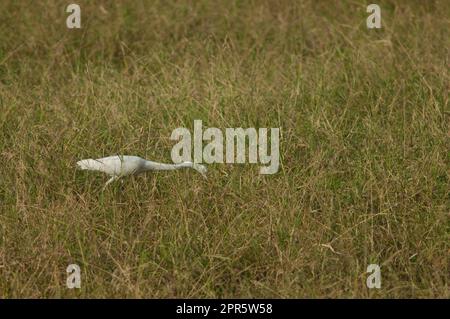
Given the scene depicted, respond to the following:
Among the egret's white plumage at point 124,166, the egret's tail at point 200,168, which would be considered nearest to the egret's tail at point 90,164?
the egret's white plumage at point 124,166

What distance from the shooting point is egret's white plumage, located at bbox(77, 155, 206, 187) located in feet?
12.8

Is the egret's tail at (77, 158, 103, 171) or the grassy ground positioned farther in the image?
the egret's tail at (77, 158, 103, 171)

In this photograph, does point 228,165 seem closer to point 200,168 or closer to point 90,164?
point 200,168

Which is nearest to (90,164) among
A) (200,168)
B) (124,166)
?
(124,166)

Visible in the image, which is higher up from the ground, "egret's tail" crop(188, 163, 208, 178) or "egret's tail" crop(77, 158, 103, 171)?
"egret's tail" crop(77, 158, 103, 171)

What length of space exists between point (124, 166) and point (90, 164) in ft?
0.51

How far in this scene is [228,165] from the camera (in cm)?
411

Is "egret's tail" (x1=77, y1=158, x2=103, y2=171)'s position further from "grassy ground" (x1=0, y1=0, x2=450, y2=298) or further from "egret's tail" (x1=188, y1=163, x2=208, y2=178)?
"egret's tail" (x1=188, y1=163, x2=208, y2=178)

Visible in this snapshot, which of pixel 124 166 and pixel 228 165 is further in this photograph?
pixel 228 165

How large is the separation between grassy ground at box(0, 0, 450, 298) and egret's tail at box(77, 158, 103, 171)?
3.0 inches

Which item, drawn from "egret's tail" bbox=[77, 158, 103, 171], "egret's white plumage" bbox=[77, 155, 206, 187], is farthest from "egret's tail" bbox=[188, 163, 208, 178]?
"egret's tail" bbox=[77, 158, 103, 171]

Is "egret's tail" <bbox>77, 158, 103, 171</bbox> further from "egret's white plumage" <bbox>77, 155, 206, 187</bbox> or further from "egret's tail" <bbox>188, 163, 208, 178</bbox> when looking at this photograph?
"egret's tail" <bbox>188, 163, 208, 178</bbox>

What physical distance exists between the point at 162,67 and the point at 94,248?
1637mm

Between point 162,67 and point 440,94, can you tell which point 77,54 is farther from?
point 440,94
